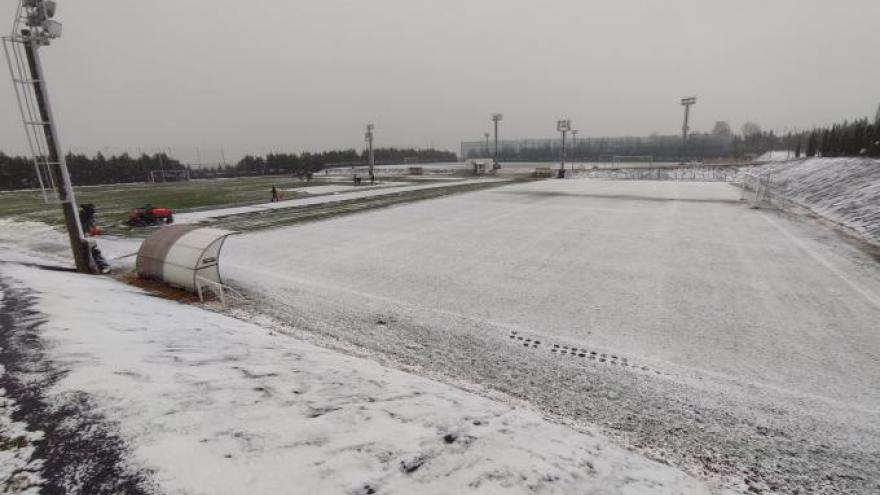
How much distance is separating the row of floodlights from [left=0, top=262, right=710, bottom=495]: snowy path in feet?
29.6

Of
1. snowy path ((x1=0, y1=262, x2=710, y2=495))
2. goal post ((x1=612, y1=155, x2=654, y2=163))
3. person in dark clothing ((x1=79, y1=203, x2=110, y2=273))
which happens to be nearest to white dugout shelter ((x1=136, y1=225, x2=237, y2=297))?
person in dark clothing ((x1=79, y1=203, x2=110, y2=273))

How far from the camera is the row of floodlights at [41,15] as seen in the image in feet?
34.1

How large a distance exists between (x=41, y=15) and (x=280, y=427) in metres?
13.7

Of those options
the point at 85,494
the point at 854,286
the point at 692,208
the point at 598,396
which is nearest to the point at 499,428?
the point at 598,396

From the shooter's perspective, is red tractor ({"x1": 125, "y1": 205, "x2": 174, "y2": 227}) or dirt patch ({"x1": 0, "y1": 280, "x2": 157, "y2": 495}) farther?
red tractor ({"x1": 125, "y1": 205, "x2": 174, "y2": 227})

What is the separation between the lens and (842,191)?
1001 inches

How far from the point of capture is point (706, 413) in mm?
5938

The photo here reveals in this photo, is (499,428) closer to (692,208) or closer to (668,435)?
(668,435)

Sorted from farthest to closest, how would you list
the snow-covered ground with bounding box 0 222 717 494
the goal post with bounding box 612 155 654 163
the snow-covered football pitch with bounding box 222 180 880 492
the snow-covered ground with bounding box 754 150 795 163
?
the goal post with bounding box 612 155 654 163 < the snow-covered ground with bounding box 754 150 795 163 < the snow-covered football pitch with bounding box 222 180 880 492 < the snow-covered ground with bounding box 0 222 717 494

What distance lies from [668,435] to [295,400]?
5283mm

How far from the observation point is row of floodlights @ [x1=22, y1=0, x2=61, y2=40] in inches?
410

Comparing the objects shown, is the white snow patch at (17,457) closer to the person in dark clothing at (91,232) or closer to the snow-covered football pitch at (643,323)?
the snow-covered football pitch at (643,323)

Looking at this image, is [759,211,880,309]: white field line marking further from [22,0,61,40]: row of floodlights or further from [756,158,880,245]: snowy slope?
[22,0,61,40]: row of floodlights

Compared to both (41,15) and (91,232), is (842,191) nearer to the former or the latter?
(41,15)
